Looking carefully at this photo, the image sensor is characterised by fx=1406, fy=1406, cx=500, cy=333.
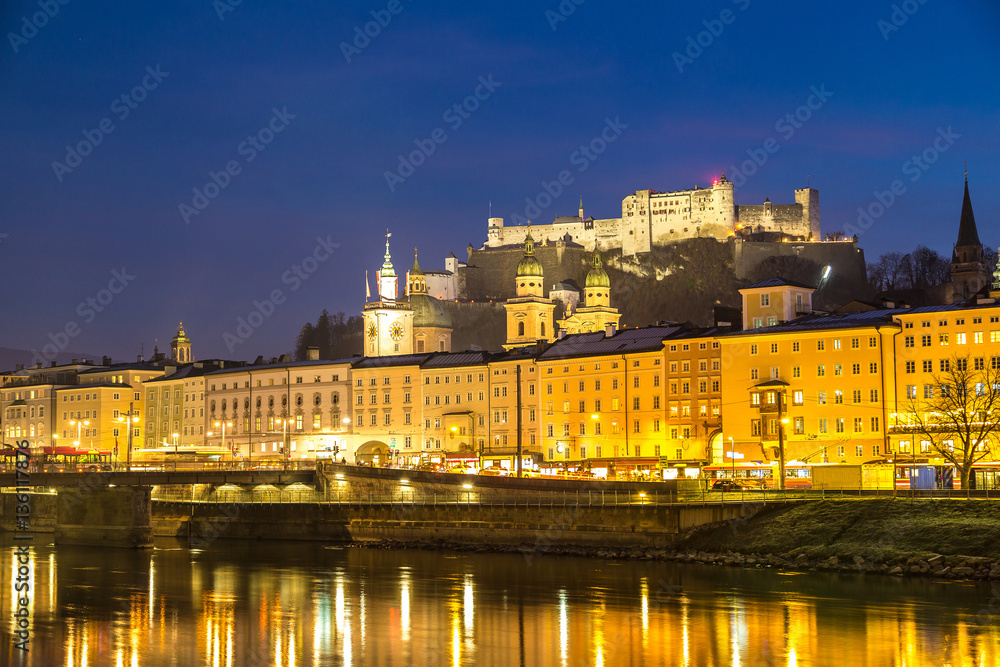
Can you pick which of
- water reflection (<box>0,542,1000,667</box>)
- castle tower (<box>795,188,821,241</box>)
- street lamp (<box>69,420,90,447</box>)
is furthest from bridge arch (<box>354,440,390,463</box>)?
castle tower (<box>795,188,821,241</box>)

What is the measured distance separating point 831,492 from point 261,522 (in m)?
32.4

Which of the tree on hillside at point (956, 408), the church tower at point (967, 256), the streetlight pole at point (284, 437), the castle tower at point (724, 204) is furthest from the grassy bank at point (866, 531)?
the castle tower at point (724, 204)

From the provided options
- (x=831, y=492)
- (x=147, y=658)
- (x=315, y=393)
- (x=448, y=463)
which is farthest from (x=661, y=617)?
(x=315, y=393)

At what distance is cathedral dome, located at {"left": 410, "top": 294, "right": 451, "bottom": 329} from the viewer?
15738cm

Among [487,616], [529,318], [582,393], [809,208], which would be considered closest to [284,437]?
[582,393]

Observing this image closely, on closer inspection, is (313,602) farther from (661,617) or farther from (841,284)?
(841,284)

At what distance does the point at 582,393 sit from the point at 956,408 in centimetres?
3348

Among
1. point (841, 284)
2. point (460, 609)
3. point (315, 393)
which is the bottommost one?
point (460, 609)

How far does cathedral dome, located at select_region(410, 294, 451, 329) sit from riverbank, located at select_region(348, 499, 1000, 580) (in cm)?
9570

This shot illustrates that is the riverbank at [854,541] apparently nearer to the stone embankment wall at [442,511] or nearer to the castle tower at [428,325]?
the stone embankment wall at [442,511]

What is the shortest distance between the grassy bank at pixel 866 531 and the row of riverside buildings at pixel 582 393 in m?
18.7

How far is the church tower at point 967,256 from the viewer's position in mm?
145500

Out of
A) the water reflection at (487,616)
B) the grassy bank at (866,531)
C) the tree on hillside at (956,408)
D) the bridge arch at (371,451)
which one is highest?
the tree on hillside at (956,408)

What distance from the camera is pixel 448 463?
10125 centimetres
